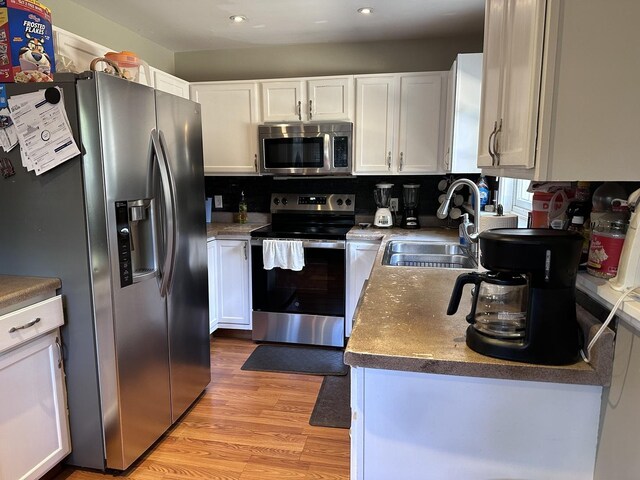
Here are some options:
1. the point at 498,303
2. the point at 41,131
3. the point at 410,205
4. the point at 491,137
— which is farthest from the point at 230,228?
the point at 498,303

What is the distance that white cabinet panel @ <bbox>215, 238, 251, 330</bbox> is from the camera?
3275mm

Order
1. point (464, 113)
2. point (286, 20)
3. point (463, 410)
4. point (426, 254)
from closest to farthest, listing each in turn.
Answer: point (463, 410) < point (426, 254) < point (464, 113) < point (286, 20)

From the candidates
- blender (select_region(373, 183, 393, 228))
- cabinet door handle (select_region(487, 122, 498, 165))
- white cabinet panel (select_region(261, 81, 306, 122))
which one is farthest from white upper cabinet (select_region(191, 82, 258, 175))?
cabinet door handle (select_region(487, 122, 498, 165))

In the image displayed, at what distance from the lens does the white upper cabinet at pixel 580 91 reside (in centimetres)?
92

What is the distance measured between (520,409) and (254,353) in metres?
2.39

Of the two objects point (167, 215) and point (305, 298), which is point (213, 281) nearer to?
point (305, 298)

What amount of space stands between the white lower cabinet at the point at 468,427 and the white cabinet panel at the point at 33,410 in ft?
4.37

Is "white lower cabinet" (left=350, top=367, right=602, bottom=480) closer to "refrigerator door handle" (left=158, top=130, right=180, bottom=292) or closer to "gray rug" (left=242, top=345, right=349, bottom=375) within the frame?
"refrigerator door handle" (left=158, top=130, right=180, bottom=292)

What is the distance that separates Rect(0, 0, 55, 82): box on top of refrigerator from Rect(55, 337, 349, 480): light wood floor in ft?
5.75

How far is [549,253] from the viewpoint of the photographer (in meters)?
0.99

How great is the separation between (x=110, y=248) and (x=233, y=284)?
1618 mm

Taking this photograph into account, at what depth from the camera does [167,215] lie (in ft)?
6.72

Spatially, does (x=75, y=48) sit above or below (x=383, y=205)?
above

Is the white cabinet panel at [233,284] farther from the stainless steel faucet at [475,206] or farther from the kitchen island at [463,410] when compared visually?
the kitchen island at [463,410]
